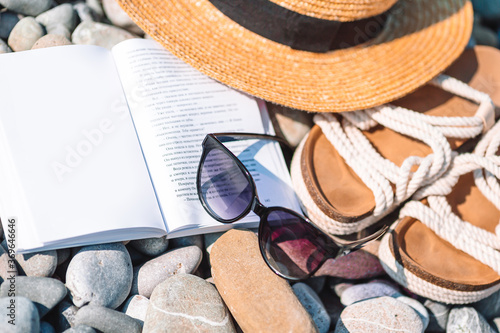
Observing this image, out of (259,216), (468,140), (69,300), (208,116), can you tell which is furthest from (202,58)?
(468,140)

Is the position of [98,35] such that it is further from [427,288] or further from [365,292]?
[427,288]

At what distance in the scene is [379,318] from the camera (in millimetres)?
1212

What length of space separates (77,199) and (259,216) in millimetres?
486

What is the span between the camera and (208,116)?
141cm

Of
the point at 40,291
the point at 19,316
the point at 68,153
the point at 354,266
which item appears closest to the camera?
the point at 19,316

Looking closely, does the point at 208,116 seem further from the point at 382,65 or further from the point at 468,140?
the point at 468,140

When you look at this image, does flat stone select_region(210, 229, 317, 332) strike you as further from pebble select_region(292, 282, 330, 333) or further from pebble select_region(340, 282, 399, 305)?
pebble select_region(340, 282, 399, 305)

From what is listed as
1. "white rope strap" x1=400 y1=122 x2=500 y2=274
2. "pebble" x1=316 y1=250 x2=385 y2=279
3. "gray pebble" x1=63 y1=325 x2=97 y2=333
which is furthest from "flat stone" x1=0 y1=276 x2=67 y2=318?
"white rope strap" x1=400 y1=122 x2=500 y2=274

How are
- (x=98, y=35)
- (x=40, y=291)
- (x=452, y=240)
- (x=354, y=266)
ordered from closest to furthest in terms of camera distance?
(x=40, y=291)
(x=452, y=240)
(x=354, y=266)
(x=98, y=35)

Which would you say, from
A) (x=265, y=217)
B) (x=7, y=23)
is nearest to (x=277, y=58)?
(x=265, y=217)

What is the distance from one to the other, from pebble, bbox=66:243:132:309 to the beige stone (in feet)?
2.18

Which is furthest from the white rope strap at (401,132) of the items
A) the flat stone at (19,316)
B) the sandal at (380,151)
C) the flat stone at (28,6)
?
the flat stone at (28,6)

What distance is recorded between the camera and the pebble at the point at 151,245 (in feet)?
4.23

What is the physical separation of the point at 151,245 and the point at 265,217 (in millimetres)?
339
